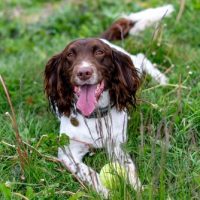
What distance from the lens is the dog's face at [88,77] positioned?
419 cm

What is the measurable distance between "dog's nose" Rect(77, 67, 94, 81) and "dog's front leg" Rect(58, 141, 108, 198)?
0.47 metres

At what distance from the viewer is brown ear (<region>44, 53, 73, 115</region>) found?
451cm

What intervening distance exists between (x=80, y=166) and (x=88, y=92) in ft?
1.67

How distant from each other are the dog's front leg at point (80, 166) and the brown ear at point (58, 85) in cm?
28

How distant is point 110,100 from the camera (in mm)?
4457

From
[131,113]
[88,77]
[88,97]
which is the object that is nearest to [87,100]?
[88,97]

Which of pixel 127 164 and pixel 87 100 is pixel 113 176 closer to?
pixel 127 164

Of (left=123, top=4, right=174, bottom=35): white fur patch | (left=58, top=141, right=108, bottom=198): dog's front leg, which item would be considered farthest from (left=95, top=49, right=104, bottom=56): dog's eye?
(left=123, top=4, right=174, bottom=35): white fur patch

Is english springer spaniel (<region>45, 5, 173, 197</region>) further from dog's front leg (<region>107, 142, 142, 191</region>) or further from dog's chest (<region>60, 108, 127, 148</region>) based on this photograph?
dog's front leg (<region>107, 142, 142, 191</region>)

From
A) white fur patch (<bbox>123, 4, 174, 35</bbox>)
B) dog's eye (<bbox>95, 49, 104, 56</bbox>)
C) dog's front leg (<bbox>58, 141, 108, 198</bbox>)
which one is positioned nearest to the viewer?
dog's front leg (<bbox>58, 141, 108, 198</bbox>)

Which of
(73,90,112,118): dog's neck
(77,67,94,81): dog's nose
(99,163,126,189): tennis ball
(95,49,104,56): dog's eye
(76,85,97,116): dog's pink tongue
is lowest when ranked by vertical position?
(99,163,126,189): tennis ball

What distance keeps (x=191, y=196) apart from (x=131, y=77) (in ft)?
4.17

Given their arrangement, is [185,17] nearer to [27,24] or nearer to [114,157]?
[27,24]

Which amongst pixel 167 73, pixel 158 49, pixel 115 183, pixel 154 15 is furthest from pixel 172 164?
pixel 154 15
